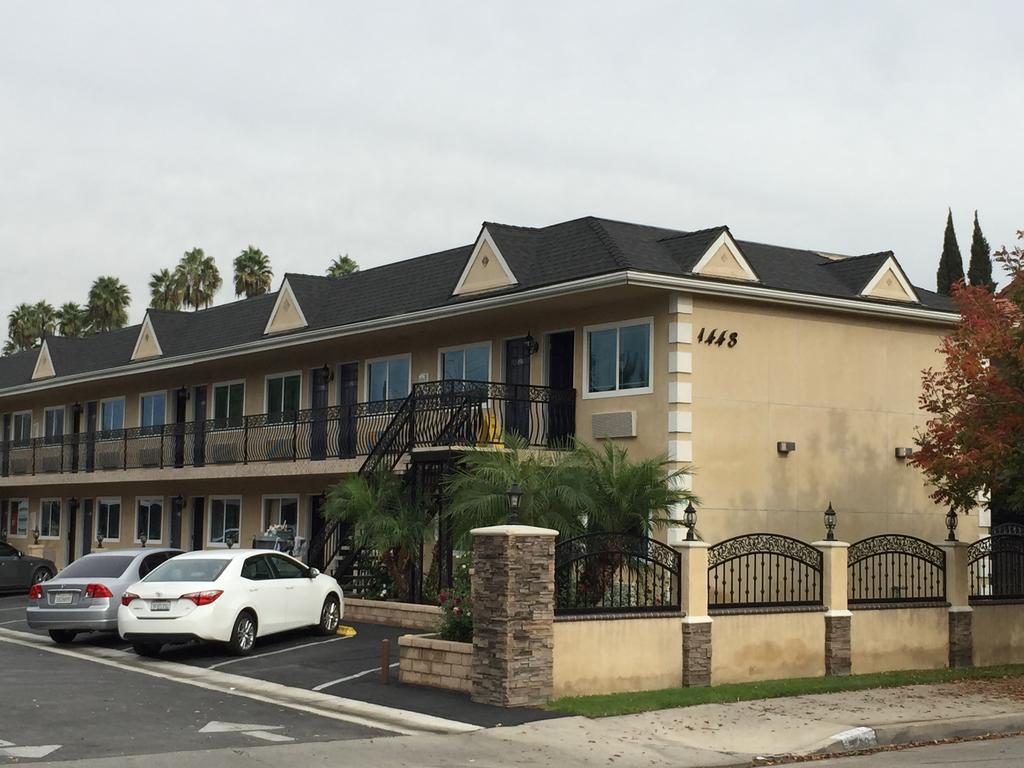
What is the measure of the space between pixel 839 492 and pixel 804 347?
9.16 feet

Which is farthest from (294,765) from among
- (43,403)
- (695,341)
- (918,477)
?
(43,403)

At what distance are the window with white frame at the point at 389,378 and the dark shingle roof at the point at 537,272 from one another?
1.25 metres

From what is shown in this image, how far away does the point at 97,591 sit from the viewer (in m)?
22.5

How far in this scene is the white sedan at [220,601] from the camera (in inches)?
805

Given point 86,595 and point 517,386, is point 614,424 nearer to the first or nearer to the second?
point 517,386

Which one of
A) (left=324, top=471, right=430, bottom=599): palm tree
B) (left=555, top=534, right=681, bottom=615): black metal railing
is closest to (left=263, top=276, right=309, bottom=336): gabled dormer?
(left=324, top=471, right=430, bottom=599): palm tree

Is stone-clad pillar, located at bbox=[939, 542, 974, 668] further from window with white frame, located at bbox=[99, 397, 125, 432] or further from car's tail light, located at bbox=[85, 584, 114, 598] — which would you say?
window with white frame, located at bbox=[99, 397, 125, 432]

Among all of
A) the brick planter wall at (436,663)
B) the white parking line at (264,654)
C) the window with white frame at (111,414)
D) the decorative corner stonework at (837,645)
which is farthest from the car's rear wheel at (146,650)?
the window with white frame at (111,414)

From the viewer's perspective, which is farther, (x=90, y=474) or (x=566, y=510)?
(x=90, y=474)

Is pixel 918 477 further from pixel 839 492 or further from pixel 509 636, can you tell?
pixel 509 636

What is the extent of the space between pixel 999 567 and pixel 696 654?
6710mm

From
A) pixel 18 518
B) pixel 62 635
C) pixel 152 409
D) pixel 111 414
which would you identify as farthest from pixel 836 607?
pixel 18 518

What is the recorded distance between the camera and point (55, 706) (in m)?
15.8

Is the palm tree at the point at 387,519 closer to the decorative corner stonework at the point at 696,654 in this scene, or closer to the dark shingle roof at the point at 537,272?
the dark shingle roof at the point at 537,272
